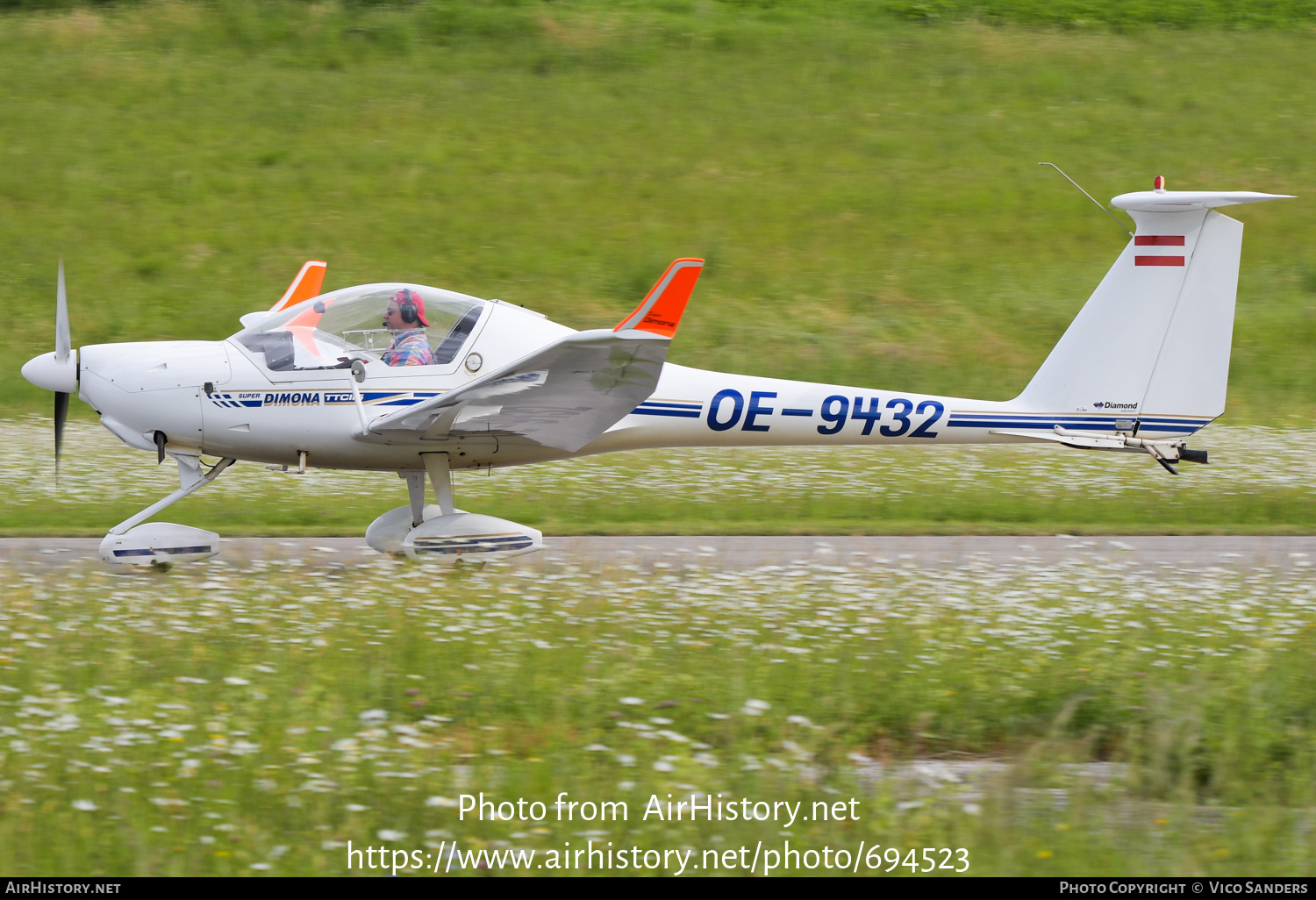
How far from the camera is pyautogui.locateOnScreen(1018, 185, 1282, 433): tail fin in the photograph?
949cm

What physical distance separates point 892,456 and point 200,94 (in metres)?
16.7

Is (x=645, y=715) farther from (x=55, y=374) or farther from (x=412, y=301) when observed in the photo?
(x=55, y=374)

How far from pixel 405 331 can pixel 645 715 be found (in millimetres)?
3760

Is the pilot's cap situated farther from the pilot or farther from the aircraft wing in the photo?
the aircraft wing

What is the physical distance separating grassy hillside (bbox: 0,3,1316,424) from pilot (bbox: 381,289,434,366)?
864cm

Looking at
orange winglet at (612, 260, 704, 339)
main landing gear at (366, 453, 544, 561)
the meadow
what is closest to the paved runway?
the meadow

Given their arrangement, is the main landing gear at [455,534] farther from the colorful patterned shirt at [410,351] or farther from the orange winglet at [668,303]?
the orange winglet at [668,303]

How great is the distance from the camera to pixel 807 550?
9.80 m

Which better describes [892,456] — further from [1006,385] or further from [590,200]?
[590,200]

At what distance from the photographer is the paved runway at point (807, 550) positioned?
9.21 metres

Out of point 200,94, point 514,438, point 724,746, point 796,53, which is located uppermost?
point 796,53

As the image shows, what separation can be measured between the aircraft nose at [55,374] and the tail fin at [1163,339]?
699cm

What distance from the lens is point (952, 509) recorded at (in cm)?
1149

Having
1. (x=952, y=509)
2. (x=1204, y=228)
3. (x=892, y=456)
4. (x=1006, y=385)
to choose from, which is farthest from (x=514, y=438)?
(x=1006, y=385)
